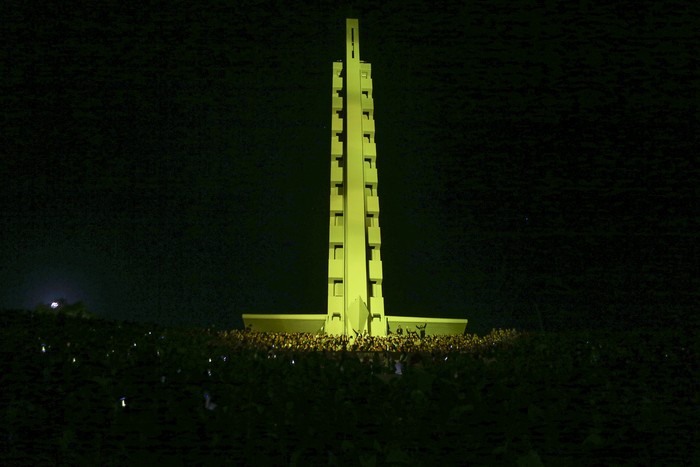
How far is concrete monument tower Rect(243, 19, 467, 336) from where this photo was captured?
15102 mm

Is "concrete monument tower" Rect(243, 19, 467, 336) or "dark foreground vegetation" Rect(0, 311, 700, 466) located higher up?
"concrete monument tower" Rect(243, 19, 467, 336)

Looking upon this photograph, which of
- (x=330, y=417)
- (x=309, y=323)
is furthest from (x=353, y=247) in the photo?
(x=330, y=417)

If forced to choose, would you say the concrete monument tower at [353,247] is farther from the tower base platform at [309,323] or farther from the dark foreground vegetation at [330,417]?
the dark foreground vegetation at [330,417]

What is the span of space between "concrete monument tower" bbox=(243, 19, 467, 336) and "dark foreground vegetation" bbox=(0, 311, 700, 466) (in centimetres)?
991

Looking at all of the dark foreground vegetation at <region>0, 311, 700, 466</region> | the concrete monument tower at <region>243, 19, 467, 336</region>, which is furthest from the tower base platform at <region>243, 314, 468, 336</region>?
the dark foreground vegetation at <region>0, 311, 700, 466</region>

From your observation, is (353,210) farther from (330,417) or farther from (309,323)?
(330,417)

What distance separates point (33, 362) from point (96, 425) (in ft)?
5.72

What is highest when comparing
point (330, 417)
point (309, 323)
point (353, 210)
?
point (353, 210)

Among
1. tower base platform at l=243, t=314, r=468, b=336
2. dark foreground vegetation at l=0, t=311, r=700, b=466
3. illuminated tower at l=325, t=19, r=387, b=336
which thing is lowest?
dark foreground vegetation at l=0, t=311, r=700, b=466

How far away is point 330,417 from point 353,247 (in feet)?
39.4

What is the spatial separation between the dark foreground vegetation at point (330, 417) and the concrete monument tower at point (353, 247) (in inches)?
390

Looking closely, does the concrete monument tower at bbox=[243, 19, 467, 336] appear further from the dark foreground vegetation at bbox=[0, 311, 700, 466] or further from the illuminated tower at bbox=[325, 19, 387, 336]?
the dark foreground vegetation at bbox=[0, 311, 700, 466]

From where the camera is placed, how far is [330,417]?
346 cm

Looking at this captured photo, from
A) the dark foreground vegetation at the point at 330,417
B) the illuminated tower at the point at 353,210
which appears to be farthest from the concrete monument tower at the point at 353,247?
the dark foreground vegetation at the point at 330,417
